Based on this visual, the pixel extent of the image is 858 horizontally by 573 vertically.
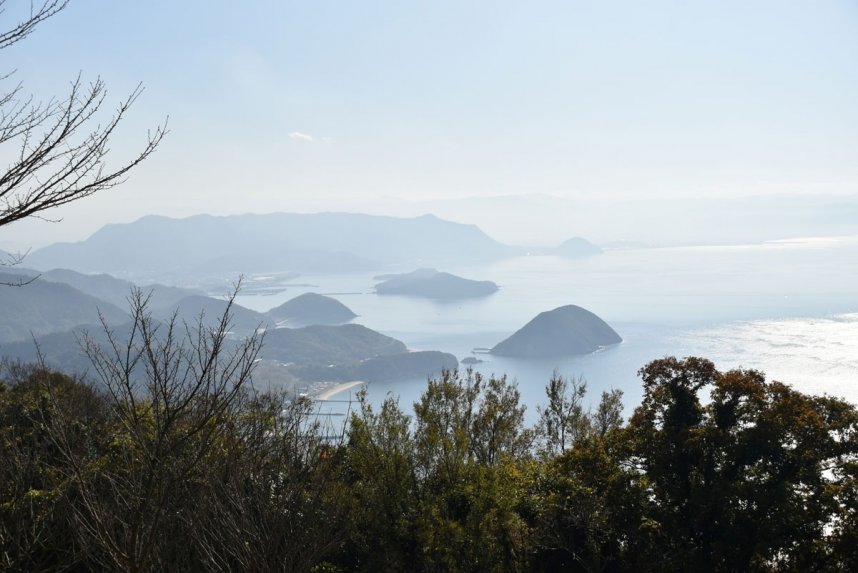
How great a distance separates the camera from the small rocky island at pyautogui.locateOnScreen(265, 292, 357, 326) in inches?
5960

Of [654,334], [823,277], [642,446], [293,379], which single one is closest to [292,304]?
[293,379]

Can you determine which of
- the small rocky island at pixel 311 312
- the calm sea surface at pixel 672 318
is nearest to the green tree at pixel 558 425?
the calm sea surface at pixel 672 318

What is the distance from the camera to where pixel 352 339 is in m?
118

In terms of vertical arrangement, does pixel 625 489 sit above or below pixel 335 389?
above

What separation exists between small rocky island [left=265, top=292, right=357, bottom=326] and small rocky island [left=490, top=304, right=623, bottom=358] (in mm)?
67445

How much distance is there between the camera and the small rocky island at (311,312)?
497 feet

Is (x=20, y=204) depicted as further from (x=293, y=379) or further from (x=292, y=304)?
(x=292, y=304)

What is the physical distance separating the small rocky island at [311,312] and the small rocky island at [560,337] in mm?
67445

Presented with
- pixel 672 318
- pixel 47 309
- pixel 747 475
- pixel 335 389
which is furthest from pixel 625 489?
pixel 47 309

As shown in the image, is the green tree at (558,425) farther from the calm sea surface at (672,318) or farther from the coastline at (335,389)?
the coastline at (335,389)

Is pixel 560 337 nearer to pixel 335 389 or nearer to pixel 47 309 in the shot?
pixel 335 389

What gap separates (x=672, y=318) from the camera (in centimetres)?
9738

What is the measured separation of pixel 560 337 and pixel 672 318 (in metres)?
21.3

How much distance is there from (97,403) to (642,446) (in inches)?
753
